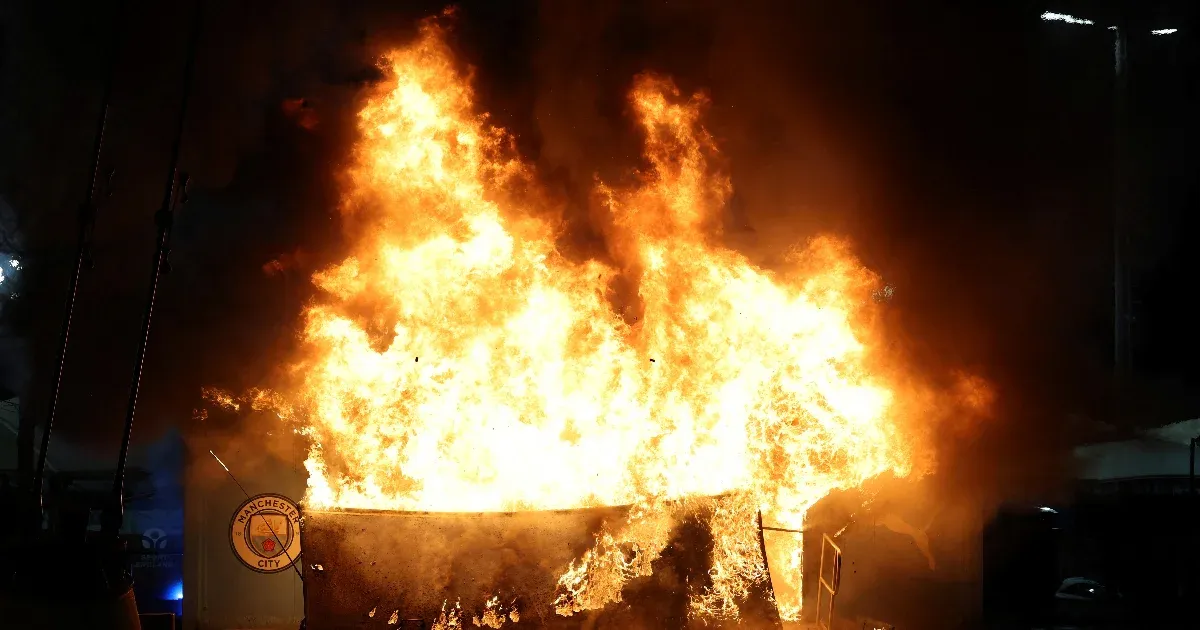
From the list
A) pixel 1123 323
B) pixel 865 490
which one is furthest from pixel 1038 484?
pixel 1123 323

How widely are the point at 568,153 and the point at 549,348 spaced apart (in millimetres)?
3134

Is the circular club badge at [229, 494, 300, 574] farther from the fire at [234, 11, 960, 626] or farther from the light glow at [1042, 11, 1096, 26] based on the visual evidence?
the light glow at [1042, 11, 1096, 26]

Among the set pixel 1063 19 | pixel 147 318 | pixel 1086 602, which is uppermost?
pixel 1063 19

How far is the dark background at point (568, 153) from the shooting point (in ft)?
33.9

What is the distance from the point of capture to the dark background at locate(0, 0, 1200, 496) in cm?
1033

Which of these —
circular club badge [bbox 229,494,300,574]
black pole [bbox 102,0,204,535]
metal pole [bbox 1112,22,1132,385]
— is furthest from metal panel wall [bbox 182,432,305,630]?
metal pole [bbox 1112,22,1132,385]

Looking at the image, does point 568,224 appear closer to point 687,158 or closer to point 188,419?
point 687,158

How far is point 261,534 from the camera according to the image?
1099 cm

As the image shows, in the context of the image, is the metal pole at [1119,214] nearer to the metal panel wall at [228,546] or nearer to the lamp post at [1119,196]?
the lamp post at [1119,196]

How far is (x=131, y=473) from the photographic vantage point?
46.2 ft

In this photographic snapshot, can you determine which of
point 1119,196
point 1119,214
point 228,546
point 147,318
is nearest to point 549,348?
point 147,318

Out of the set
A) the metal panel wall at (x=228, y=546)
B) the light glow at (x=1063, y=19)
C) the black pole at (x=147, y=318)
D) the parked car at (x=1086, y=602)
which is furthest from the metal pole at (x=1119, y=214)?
the black pole at (x=147, y=318)

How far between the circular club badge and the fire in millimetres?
2798

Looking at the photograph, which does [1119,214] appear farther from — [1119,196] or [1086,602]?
[1086,602]
